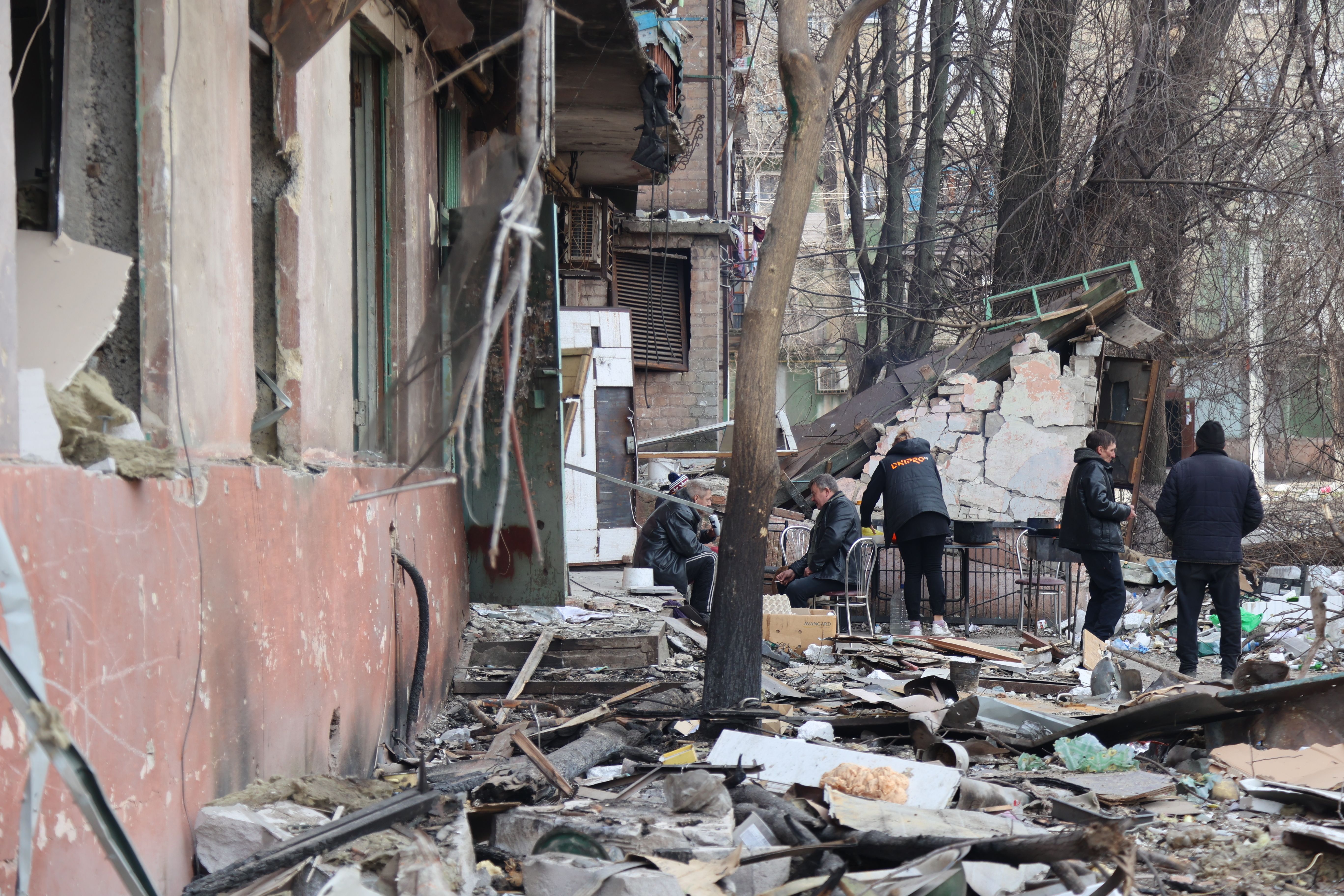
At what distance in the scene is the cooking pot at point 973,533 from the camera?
1062 centimetres

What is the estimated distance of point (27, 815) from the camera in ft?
5.44

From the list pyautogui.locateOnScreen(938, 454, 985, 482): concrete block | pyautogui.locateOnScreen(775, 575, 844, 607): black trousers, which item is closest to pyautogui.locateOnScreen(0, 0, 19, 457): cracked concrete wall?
pyautogui.locateOnScreen(775, 575, 844, 607): black trousers

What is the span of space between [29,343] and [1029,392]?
12076mm

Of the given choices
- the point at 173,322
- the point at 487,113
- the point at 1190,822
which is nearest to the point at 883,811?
the point at 1190,822

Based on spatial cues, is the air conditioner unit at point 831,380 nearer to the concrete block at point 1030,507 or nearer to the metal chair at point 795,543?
the concrete block at point 1030,507

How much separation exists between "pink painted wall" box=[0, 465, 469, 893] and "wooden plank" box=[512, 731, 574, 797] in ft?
2.01

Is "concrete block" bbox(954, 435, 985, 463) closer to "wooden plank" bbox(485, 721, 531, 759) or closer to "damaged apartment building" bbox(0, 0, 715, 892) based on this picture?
"damaged apartment building" bbox(0, 0, 715, 892)

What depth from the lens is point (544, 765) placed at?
173 inches

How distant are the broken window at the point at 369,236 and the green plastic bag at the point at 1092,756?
354 centimetres

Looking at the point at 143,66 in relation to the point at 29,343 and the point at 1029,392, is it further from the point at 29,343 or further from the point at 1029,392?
the point at 1029,392

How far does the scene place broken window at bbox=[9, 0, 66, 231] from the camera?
297 cm

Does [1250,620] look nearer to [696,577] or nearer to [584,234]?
[696,577]

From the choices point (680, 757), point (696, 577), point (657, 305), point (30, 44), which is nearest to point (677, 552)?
point (696, 577)

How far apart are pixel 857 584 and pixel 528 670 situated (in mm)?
3931
